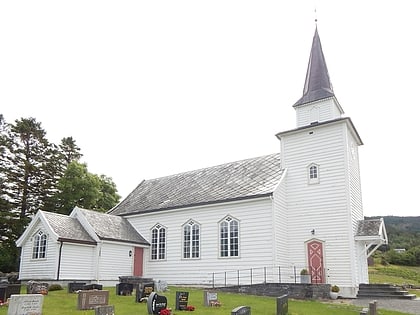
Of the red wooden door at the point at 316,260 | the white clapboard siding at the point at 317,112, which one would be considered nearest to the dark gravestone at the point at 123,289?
the red wooden door at the point at 316,260

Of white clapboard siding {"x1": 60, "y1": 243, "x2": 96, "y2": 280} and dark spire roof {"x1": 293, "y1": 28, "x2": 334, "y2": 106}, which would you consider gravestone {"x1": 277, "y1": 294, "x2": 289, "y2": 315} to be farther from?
dark spire roof {"x1": 293, "y1": 28, "x2": 334, "y2": 106}

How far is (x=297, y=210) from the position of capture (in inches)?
968

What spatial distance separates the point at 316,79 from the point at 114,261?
18025 mm

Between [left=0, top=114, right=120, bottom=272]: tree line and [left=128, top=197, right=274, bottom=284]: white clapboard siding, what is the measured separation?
12.3 metres

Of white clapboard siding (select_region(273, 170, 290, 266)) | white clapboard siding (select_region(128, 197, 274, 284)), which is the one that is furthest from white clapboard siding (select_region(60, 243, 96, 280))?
white clapboard siding (select_region(273, 170, 290, 266))

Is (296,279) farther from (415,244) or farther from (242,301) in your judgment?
(415,244)

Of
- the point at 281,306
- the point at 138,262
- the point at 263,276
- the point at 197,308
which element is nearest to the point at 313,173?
the point at 263,276

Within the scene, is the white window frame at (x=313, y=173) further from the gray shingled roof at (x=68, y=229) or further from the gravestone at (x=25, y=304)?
the gravestone at (x=25, y=304)

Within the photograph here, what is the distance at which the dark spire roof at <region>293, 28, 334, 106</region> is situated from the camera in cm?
2653

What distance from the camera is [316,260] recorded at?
75.8 ft

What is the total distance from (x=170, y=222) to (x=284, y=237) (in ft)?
27.2

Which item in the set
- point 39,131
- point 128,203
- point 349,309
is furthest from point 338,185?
point 39,131

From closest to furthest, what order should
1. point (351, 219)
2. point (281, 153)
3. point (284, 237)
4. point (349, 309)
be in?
1. point (349, 309)
2. point (351, 219)
3. point (284, 237)
4. point (281, 153)

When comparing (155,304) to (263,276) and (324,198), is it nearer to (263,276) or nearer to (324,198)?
(263,276)
